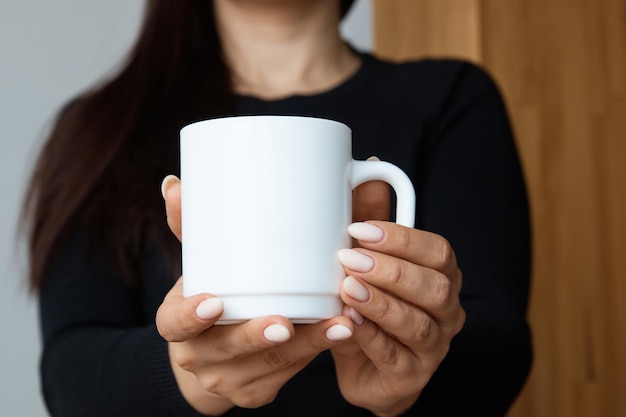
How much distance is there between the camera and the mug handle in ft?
2.00

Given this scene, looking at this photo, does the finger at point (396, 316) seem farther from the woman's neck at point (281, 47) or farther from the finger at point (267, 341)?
the woman's neck at point (281, 47)

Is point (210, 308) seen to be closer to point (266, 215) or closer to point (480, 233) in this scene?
point (266, 215)

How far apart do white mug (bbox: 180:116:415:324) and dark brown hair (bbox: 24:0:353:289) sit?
480mm

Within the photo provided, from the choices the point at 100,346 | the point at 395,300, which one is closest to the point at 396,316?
the point at 395,300

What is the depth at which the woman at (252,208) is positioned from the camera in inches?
24.0

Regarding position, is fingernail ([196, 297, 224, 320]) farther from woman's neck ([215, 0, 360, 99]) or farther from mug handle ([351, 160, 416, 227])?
woman's neck ([215, 0, 360, 99])

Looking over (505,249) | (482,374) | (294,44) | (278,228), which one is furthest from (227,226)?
(294,44)

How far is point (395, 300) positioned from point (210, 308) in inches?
5.2

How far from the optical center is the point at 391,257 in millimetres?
578

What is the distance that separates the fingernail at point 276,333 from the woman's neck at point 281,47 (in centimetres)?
72

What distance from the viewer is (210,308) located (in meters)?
0.54

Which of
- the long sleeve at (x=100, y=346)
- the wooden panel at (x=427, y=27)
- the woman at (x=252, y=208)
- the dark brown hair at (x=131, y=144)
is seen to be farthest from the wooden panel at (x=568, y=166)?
the long sleeve at (x=100, y=346)

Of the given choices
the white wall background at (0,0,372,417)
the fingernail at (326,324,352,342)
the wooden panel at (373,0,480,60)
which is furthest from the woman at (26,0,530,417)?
the white wall background at (0,0,372,417)

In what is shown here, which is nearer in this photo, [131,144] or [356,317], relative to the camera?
[356,317]
